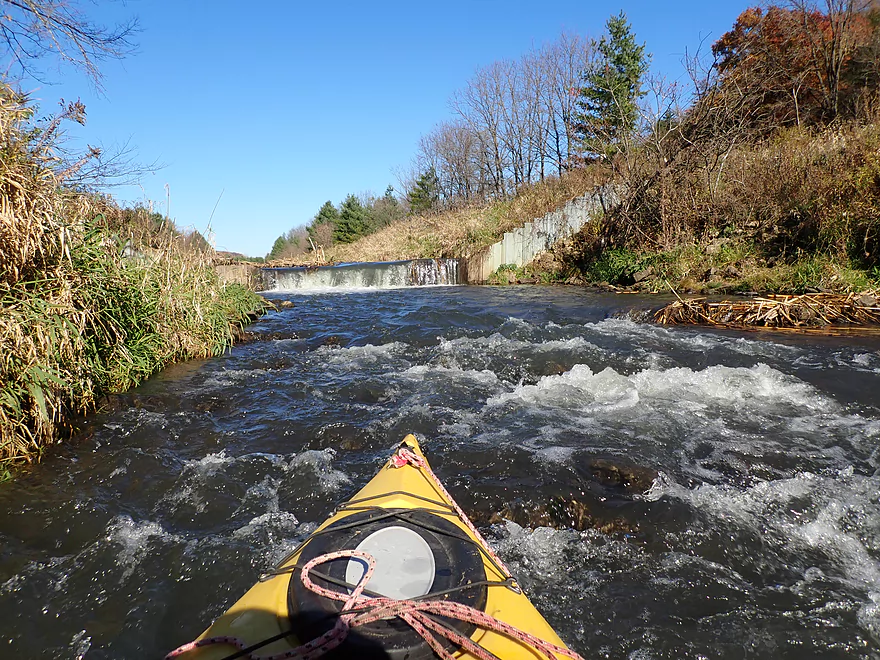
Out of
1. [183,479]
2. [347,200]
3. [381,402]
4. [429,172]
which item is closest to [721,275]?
[381,402]

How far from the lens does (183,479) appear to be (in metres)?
3.21

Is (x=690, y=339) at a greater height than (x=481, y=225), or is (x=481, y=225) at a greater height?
(x=481, y=225)

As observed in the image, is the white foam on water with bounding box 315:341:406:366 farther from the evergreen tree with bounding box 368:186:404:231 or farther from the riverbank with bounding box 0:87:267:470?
the evergreen tree with bounding box 368:186:404:231

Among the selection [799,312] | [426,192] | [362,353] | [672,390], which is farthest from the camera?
[426,192]

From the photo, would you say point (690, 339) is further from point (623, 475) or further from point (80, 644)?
point (80, 644)

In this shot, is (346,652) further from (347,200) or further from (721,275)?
(347,200)

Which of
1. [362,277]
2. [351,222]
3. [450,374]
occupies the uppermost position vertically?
[351,222]

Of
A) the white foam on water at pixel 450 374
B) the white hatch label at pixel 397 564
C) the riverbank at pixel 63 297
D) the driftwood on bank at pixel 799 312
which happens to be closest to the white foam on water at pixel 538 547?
the white hatch label at pixel 397 564

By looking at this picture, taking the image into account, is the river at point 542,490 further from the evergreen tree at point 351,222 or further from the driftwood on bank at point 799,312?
the evergreen tree at point 351,222

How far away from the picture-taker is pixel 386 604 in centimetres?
142

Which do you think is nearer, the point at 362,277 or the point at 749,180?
the point at 749,180

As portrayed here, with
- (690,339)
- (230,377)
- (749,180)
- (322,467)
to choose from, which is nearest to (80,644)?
(322,467)

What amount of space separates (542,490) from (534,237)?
45.1ft

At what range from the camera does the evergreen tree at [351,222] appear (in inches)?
1508
